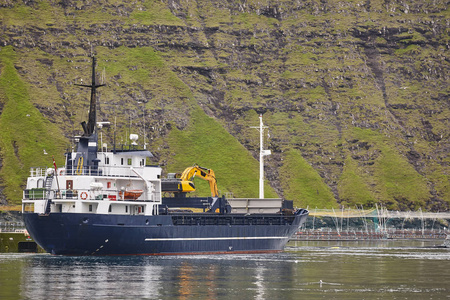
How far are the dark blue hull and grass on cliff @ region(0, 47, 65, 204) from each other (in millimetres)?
72368

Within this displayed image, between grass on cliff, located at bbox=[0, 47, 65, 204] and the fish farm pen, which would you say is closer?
the fish farm pen

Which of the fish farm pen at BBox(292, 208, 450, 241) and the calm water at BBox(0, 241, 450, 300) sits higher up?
the fish farm pen at BBox(292, 208, 450, 241)

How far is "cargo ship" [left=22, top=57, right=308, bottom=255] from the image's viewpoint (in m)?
73.6

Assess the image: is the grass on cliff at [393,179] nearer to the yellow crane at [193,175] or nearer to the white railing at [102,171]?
the yellow crane at [193,175]

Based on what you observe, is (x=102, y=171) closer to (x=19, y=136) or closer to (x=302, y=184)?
(x=19, y=136)

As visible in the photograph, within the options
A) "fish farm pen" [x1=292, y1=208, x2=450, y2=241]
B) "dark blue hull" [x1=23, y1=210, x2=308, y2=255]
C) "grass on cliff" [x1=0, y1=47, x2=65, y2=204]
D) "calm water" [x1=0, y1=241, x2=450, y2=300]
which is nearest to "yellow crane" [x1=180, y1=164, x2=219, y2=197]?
"dark blue hull" [x1=23, y1=210, x2=308, y2=255]

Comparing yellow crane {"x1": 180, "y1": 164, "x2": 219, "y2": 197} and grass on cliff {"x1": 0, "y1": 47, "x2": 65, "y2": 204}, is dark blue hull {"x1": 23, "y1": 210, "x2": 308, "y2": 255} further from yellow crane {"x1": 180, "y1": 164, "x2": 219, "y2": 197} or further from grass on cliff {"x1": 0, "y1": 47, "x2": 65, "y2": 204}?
grass on cliff {"x1": 0, "y1": 47, "x2": 65, "y2": 204}

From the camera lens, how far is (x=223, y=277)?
58438mm

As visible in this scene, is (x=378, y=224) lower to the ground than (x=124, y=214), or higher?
higher

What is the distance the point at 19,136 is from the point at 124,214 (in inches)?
3695

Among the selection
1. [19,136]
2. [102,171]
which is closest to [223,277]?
[102,171]

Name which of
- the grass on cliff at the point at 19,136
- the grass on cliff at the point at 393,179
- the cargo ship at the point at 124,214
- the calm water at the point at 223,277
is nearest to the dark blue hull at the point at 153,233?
the cargo ship at the point at 124,214

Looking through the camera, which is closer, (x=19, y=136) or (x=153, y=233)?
(x=153, y=233)

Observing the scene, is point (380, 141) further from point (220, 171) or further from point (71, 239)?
point (71, 239)
